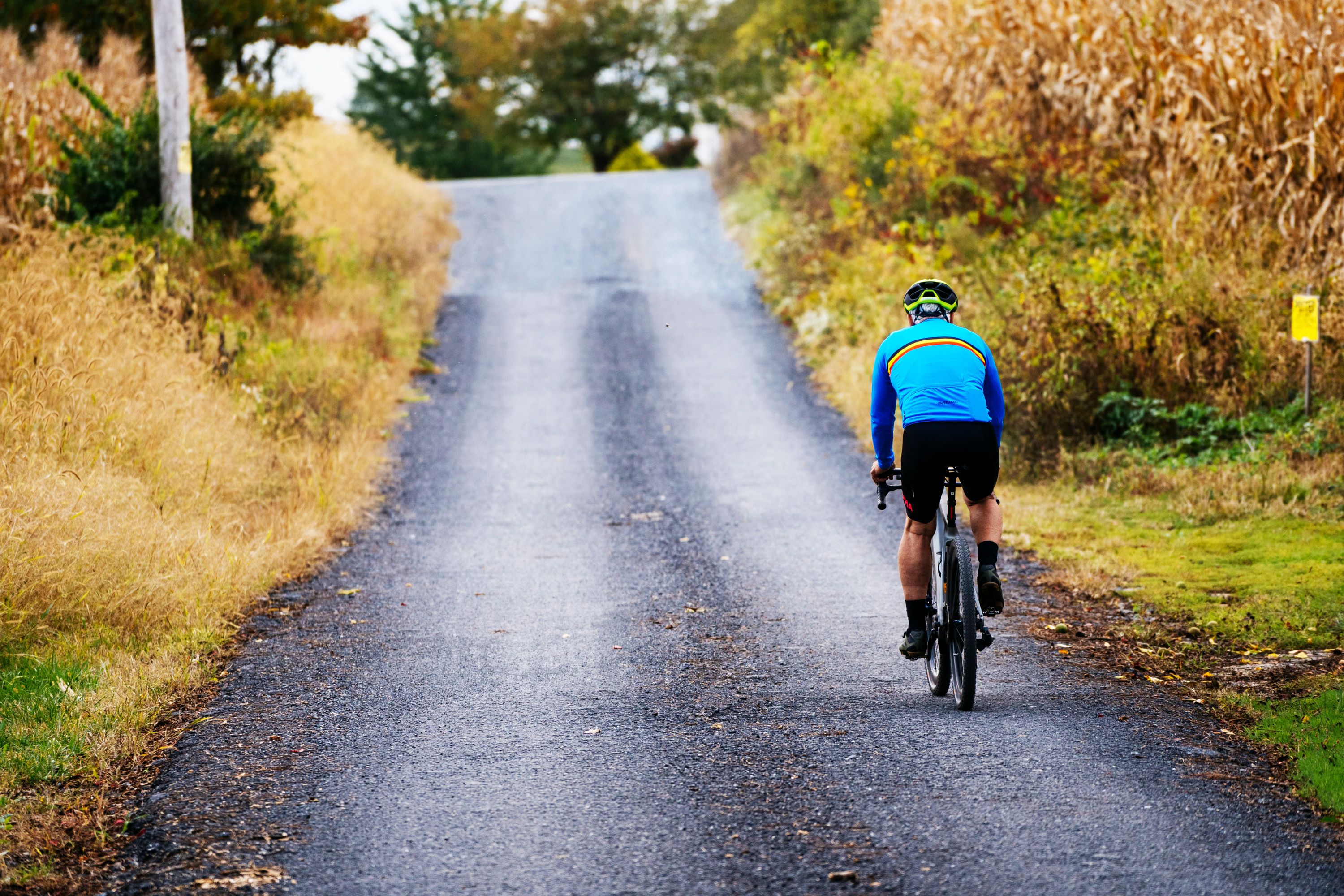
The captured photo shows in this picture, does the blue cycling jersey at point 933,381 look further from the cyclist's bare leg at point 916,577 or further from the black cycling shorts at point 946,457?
the cyclist's bare leg at point 916,577

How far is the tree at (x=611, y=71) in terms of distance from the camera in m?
48.6

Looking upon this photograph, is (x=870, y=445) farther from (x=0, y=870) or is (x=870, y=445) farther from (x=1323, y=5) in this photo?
(x=0, y=870)

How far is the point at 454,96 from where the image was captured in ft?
174

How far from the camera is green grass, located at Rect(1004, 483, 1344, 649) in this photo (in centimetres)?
763

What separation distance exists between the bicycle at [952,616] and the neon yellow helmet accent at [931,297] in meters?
0.84

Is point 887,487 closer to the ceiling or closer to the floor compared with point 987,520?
closer to the ceiling

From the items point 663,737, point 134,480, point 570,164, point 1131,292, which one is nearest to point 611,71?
point 570,164

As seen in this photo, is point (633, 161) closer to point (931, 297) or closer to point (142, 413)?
point (142, 413)

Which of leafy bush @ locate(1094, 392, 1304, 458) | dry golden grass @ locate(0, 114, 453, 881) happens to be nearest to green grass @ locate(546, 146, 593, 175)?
dry golden grass @ locate(0, 114, 453, 881)

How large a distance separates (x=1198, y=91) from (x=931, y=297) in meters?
9.73

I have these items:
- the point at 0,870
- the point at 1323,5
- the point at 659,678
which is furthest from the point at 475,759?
the point at 1323,5

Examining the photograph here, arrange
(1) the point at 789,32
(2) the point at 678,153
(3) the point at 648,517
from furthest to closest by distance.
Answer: (2) the point at 678,153 < (1) the point at 789,32 < (3) the point at 648,517

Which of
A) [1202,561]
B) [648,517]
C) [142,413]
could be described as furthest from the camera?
[648,517]

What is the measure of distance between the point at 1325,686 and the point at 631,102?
46.4m
